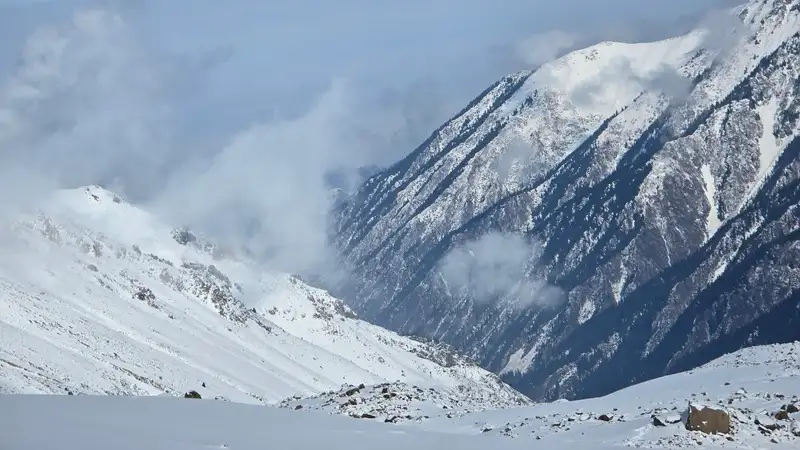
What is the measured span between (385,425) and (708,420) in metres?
14.0

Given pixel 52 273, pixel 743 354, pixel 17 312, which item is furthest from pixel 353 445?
pixel 52 273

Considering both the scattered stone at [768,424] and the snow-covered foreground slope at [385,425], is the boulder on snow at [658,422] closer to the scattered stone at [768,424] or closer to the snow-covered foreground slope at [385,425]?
the snow-covered foreground slope at [385,425]

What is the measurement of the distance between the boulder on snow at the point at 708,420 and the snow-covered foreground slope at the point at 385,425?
0.92 feet

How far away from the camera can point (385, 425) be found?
2823 centimetres

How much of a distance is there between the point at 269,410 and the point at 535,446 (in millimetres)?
9117

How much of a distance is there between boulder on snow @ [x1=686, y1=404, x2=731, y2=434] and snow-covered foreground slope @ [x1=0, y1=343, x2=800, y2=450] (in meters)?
0.28

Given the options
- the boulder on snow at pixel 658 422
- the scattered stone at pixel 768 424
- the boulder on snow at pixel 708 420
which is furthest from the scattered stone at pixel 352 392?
the scattered stone at pixel 768 424

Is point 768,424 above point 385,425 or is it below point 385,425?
above

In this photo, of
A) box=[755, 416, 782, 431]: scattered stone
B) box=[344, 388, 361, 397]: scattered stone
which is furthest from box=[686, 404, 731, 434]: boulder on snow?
box=[344, 388, 361, 397]: scattered stone

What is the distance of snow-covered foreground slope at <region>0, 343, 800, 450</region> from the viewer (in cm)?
2012

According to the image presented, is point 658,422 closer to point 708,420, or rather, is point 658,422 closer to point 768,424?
point 708,420

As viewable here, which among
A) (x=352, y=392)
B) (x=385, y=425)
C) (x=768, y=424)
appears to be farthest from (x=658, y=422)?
(x=352, y=392)

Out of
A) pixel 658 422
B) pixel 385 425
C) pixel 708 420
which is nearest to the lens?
pixel 385 425

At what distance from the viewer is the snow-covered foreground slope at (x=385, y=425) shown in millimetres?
20125
